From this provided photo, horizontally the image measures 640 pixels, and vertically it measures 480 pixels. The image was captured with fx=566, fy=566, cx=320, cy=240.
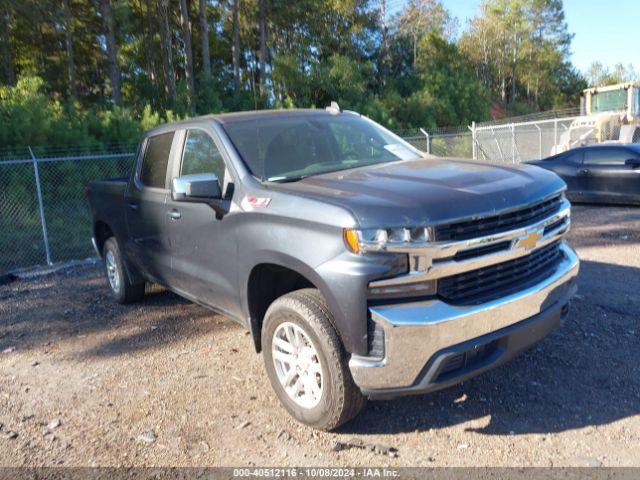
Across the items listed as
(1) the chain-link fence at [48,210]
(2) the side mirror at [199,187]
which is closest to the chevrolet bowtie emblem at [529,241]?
(2) the side mirror at [199,187]

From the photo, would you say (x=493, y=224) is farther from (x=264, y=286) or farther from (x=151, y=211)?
(x=151, y=211)

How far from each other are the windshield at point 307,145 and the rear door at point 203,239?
224 millimetres

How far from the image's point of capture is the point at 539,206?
3.38 metres

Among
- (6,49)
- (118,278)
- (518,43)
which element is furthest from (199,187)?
(518,43)

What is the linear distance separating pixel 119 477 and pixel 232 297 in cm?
131

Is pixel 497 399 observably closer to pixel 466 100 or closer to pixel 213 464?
pixel 213 464

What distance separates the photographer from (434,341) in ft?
9.42

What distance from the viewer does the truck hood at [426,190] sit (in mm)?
2914

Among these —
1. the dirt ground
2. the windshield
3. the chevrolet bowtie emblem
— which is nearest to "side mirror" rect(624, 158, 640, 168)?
the dirt ground

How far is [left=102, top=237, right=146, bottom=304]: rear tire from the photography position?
19.7 ft

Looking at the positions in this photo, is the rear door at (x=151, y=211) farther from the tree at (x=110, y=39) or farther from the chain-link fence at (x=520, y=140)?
the tree at (x=110, y=39)

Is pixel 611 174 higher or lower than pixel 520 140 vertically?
lower

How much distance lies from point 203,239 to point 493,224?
209 cm

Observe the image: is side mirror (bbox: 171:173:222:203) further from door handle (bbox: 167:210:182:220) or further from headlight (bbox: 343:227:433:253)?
headlight (bbox: 343:227:433:253)
